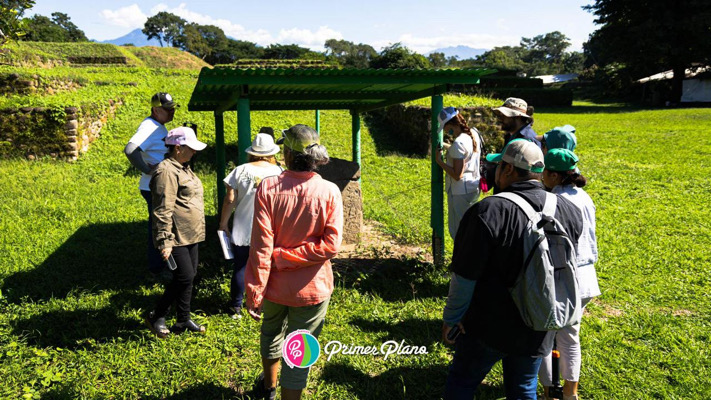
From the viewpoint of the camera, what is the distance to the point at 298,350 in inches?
110

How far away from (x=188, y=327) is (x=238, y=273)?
600mm

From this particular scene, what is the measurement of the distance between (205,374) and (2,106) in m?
10.6

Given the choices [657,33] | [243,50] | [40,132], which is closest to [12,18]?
[40,132]

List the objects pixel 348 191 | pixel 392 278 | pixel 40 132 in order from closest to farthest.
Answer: pixel 392 278 → pixel 348 191 → pixel 40 132

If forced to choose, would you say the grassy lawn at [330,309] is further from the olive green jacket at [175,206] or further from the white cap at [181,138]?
the white cap at [181,138]

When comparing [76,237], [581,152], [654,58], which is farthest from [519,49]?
[76,237]

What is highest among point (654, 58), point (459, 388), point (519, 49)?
point (519, 49)

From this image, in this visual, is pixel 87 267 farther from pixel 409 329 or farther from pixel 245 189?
pixel 409 329

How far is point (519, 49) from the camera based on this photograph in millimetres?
135500

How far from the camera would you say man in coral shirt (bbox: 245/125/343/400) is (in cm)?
266

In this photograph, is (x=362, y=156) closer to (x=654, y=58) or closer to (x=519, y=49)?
(x=654, y=58)

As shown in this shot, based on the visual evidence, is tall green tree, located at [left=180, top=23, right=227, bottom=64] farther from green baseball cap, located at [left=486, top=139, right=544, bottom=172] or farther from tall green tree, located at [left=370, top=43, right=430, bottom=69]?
green baseball cap, located at [left=486, top=139, right=544, bottom=172]

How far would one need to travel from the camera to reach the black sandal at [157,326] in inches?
156

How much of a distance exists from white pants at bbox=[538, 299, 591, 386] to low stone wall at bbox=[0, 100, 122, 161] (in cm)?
1104
